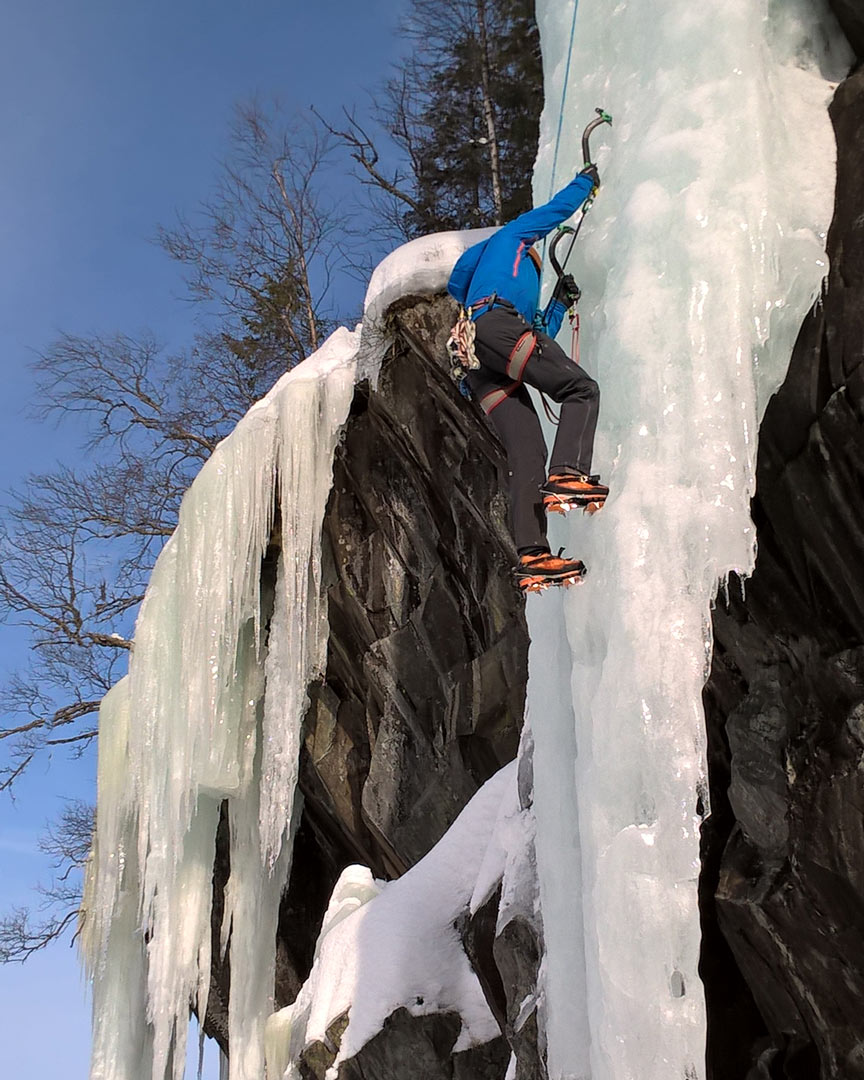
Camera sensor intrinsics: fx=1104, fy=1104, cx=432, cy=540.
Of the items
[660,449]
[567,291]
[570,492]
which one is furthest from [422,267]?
[570,492]

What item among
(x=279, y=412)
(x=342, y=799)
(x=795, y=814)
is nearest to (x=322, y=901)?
(x=342, y=799)

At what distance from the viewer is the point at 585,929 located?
3436 mm

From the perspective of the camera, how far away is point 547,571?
3.55 metres

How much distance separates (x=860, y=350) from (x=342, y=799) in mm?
5704

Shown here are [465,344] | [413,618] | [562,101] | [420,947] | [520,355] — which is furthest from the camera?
[413,618]

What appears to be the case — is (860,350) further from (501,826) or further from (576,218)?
(501,826)

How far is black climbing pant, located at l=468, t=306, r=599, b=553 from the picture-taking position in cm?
362

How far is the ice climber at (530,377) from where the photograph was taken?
3.56 m

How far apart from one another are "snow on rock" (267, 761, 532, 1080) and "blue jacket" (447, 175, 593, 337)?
8.03 feet

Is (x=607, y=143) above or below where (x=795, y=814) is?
above

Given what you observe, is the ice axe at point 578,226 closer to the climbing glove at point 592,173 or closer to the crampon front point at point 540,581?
the climbing glove at point 592,173

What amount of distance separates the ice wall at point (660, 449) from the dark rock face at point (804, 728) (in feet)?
0.56

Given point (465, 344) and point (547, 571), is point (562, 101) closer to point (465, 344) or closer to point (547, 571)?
point (465, 344)

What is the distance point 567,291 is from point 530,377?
0.48 meters
